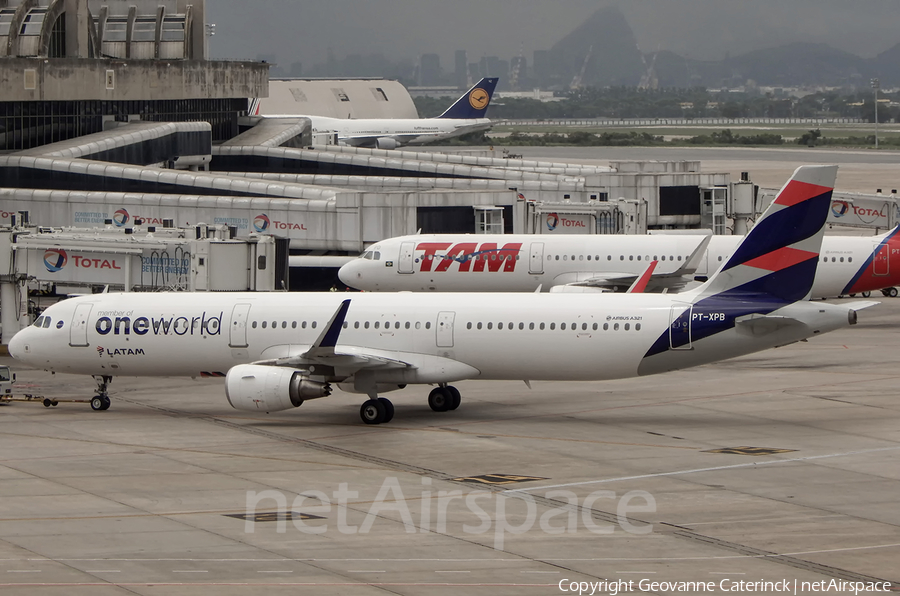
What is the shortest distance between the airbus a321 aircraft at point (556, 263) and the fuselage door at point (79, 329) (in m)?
18.5

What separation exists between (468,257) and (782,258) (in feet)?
73.2

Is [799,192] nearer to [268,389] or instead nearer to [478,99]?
[268,389]

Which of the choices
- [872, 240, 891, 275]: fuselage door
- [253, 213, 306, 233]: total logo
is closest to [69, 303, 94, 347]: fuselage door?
[253, 213, 306, 233]: total logo

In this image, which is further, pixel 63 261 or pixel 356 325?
pixel 63 261

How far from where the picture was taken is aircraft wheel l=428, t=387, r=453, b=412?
1560 inches

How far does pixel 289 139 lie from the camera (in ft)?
355

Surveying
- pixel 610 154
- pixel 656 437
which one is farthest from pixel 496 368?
pixel 610 154

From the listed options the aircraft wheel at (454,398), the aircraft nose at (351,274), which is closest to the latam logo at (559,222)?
the aircraft nose at (351,274)

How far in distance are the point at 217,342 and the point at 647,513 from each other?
56.3ft

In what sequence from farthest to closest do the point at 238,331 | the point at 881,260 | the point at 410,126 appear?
1. the point at 410,126
2. the point at 881,260
3. the point at 238,331

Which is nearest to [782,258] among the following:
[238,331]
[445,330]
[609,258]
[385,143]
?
[445,330]

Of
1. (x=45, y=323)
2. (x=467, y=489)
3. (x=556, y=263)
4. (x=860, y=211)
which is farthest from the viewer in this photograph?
(x=860, y=211)

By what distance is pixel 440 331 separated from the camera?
38156 millimetres

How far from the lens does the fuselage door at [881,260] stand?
2223 inches
